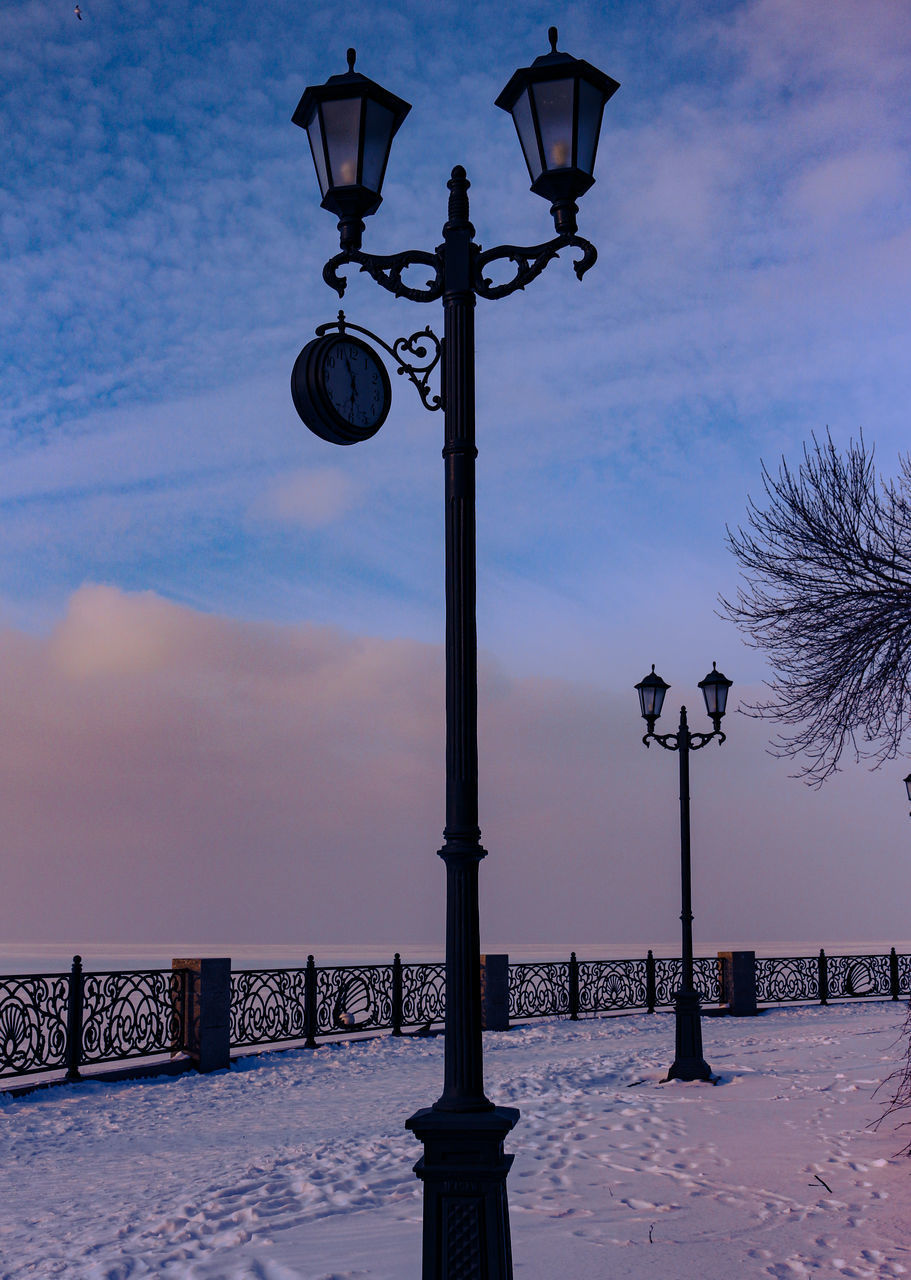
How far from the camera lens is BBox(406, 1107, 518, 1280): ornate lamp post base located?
4352 mm

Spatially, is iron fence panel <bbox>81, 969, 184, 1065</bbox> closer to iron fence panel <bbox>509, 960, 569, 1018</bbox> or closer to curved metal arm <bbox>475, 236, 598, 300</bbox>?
iron fence panel <bbox>509, 960, 569, 1018</bbox>

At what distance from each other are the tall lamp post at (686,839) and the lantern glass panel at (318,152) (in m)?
10.6

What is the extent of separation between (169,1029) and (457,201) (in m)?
13.1

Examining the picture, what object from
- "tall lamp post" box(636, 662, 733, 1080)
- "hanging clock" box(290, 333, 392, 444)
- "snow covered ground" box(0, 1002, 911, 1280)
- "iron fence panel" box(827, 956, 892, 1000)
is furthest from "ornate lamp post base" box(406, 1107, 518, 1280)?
"iron fence panel" box(827, 956, 892, 1000)

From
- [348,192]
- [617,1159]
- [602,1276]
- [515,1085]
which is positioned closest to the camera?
Result: [348,192]

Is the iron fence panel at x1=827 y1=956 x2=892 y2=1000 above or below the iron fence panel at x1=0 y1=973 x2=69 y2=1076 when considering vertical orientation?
below

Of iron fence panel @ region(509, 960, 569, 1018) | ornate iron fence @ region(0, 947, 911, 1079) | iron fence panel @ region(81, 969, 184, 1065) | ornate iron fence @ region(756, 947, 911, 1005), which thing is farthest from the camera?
ornate iron fence @ region(756, 947, 911, 1005)

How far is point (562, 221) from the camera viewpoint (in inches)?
212

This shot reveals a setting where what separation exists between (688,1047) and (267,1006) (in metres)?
6.99

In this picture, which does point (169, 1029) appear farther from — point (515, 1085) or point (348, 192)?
point (348, 192)

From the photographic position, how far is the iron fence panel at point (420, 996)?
20.0 m

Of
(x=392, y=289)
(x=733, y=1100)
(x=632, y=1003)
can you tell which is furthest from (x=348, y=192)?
(x=632, y=1003)

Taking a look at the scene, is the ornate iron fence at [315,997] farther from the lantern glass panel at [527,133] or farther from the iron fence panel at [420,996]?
the lantern glass panel at [527,133]

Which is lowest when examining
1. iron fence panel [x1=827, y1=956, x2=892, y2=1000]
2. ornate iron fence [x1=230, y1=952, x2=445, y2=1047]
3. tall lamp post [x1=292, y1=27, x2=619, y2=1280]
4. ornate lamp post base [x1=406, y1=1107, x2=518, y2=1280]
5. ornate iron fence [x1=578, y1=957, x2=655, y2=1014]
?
iron fence panel [x1=827, y1=956, x2=892, y2=1000]
